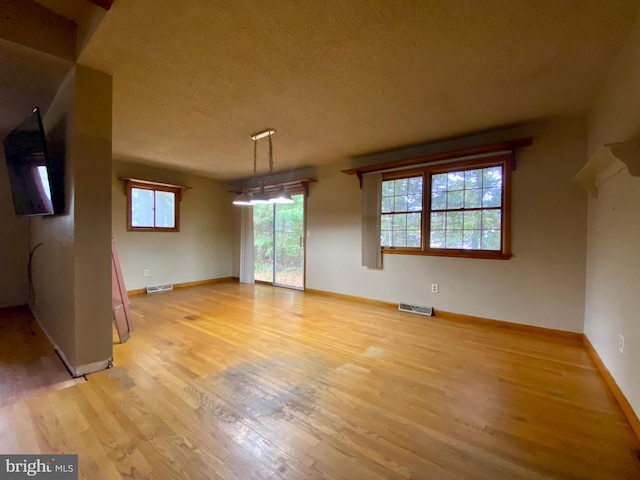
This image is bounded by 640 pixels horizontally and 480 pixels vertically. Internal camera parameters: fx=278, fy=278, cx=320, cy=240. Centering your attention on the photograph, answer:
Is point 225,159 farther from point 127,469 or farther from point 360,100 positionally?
point 127,469

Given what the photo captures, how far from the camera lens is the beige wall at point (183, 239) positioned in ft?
16.7

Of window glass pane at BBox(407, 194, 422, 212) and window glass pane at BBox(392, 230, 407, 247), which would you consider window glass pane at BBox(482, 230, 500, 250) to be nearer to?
window glass pane at BBox(407, 194, 422, 212)

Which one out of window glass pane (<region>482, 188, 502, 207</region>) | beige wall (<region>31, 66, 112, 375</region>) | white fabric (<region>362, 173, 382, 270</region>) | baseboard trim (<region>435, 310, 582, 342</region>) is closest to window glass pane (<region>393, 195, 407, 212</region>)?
white fabric (<region>362, 173, 382, 270</region>)

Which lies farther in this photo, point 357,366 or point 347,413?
point 357,366

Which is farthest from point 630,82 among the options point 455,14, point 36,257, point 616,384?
point 36,257

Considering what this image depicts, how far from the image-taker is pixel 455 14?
1.64 metres

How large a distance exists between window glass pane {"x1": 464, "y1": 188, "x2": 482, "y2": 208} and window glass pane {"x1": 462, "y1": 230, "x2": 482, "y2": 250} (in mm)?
347

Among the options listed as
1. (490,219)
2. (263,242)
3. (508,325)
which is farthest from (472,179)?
(263,242)

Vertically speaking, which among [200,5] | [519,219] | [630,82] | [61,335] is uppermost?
[200,5]

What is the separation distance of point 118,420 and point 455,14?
10.4ft

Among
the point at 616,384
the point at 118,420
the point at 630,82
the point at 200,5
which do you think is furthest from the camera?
the point at 616,384

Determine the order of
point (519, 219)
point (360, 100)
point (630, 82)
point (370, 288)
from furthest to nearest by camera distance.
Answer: point (370, 288) → point (519, 219) → point (360, 100) → point (630, 82)

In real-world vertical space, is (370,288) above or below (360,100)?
below

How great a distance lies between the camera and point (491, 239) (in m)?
3.57
